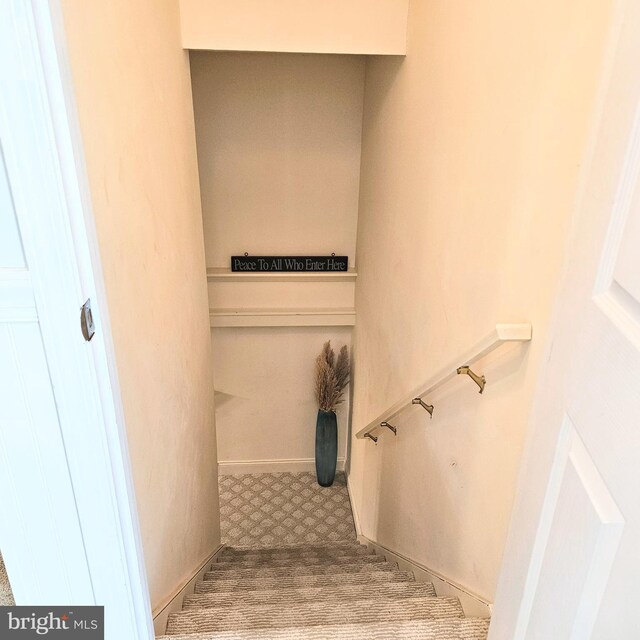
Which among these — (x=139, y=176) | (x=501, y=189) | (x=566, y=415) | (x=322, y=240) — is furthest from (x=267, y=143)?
(x=566, y=415)

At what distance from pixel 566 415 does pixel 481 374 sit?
733mm

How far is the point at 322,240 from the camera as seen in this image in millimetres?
3770

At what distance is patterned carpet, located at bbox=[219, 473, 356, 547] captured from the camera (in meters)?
3.83

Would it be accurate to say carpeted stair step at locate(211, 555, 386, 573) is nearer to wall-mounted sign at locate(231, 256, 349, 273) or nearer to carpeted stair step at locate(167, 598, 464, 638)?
carpeted stair step at locate(167, 598, 464, 638)

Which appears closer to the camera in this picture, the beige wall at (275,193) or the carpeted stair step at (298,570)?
the carpeted stair step at (298,570)

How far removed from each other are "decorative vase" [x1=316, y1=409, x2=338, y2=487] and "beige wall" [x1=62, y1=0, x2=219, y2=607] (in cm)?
165

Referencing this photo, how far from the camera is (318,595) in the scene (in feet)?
6.73

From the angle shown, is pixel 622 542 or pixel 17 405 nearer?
pixel 622 542

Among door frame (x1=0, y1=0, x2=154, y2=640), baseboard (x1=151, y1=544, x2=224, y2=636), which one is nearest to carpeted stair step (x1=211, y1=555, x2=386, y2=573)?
baseboard (x1=151, y1=544, x2=224, y2=636)

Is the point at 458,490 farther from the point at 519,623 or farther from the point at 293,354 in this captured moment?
the point at 293,354

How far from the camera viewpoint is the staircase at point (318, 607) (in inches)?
57.3

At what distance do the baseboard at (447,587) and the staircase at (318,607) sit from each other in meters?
0.03

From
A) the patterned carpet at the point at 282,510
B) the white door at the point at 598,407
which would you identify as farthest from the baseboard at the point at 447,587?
the patterned carpet at the point at 282,510

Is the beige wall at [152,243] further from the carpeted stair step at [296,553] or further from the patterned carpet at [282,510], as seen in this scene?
the patterned carpet at [282,510]
